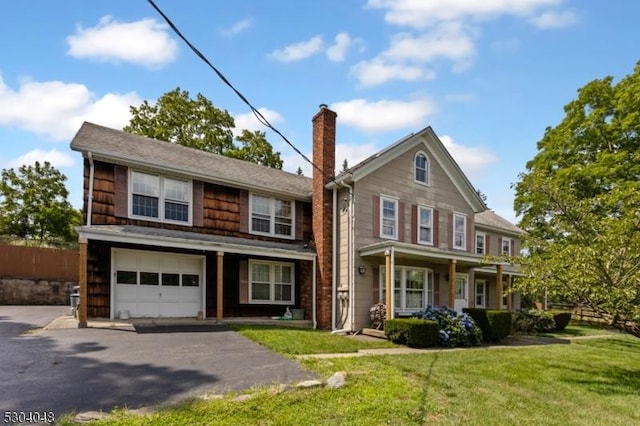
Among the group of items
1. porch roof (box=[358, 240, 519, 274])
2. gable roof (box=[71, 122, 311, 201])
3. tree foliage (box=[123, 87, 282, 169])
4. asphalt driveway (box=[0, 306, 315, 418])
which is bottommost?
asphalt driveway (box=[0, 306, 315, 418])

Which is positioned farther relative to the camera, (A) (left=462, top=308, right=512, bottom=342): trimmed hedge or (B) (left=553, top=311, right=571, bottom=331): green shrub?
(B) (left=553, top=311, right=571, bottom=331): green shrub

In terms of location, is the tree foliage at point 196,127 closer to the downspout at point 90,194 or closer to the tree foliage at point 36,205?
the tree foliage at point 36,205

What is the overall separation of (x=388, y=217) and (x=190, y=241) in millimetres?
7008

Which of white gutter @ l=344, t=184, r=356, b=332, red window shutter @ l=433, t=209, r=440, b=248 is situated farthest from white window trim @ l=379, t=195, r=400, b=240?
red window shutter @ l=433, t=209, r=440, b=248

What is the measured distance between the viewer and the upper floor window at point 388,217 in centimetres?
1500

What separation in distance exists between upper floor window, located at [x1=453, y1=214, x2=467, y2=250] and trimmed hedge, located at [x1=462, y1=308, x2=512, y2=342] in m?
4.01

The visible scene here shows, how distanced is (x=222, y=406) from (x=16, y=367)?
3891 mm

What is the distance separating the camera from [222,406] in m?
5.23

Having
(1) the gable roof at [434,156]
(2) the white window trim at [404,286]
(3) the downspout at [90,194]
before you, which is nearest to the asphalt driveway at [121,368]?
(3) the downspout at [90,194]

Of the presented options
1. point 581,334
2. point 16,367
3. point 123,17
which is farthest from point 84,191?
point 581,334

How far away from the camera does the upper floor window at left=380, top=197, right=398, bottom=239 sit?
49.2 ft

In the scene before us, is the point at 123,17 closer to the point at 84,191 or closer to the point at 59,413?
the point at 59,413

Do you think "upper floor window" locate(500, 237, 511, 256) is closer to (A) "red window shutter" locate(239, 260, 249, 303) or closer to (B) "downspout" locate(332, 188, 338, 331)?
(B) "downspout" locate(332, 188, 338, 331)

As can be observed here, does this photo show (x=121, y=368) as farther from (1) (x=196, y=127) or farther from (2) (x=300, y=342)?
(1) (x=196, y=127)
